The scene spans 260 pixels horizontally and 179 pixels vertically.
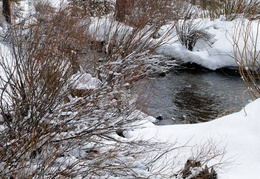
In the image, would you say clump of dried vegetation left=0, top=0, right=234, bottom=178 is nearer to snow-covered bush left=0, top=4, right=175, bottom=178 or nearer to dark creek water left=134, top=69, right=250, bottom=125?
snow-covered bush left=0, top=4, right=175, bottom=178

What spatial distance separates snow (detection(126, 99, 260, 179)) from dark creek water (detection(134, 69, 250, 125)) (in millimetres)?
1033

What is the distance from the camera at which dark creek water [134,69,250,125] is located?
8.02 metres

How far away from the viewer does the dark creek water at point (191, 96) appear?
8.02 metres

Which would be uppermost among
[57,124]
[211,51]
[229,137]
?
[57,124]

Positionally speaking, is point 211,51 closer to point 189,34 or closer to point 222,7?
point 189,34

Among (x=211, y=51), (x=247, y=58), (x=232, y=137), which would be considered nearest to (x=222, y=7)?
(x=211, y=51)

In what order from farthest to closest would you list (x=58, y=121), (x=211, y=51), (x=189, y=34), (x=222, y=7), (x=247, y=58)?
(x=222, y=7) < (x=189, y=34) < (x=211, y=51) < (x=247, y=58) < (x=58, y=121)

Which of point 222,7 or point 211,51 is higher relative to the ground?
point 222,7

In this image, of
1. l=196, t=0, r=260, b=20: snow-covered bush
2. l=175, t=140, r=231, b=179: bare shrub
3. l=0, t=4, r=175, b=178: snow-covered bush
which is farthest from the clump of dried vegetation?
l=196, t=0, r=260, b=20: snow-covered bush

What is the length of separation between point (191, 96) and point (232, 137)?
4.41 m

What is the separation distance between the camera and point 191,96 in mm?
9445

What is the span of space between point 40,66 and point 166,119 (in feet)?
14.6

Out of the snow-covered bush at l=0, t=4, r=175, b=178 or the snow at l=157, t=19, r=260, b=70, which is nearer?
the snow-covered bush at l=0, t=4, r=175, b=178

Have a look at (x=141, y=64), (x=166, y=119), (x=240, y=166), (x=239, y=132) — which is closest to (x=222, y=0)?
(x=166, y=119)
